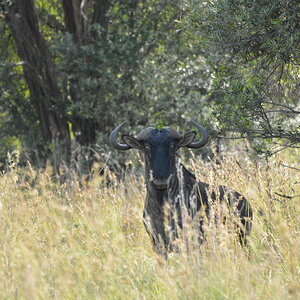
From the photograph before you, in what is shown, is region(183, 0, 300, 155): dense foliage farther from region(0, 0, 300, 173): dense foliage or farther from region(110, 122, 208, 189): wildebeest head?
region(0, 0, 300, 173): dense foliage

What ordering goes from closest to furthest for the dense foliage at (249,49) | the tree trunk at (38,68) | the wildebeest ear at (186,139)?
1. the dense foliage at (249,49)
2. the wildebeest ear at (186,139)
3. the tree trunk at (38,68)

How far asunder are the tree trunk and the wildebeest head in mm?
6424

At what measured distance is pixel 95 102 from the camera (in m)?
12.5

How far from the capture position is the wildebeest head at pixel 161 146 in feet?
19.6

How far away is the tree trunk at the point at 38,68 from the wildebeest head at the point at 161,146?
6.42m

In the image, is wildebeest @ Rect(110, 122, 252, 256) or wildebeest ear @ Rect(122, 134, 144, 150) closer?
wildebeest @ Rect(110, 122, 252, 256)

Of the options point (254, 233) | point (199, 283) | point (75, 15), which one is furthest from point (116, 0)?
point (199, 283)

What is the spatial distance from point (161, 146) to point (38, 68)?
7.53 m

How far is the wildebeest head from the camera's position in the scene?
5984 mm

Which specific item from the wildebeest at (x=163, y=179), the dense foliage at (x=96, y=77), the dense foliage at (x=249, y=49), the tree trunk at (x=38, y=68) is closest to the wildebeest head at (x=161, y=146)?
the wildebeest at (x=163, y=179)

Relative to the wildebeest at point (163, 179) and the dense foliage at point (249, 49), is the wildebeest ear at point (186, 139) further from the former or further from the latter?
the dense foliage at point (249, 49)

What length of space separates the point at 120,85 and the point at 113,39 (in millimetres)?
1104

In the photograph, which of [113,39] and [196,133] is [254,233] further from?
[113,39]

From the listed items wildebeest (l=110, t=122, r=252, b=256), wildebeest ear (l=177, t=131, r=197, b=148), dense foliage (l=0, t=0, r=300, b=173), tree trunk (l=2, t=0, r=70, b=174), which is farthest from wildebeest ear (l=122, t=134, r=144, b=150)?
tree trunk (l=2, t=0, r=70, b=174)
